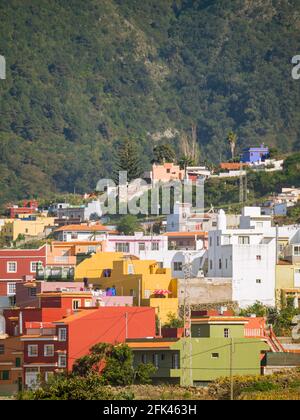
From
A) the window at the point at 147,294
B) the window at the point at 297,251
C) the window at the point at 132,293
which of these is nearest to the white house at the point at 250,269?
the window at the point at 297,251

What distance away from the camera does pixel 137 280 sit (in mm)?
75750

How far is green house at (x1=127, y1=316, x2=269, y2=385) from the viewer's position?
63875 mm

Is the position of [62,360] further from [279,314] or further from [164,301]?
[279,314]

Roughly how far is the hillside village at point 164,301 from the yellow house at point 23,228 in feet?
42.7

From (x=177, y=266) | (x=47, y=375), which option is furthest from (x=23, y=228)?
(x=47, y=375)

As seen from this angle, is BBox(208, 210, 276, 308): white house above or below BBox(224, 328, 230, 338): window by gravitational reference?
above

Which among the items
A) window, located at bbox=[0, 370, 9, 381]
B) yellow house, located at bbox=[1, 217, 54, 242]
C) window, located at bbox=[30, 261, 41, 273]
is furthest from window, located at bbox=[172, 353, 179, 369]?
yellow house, located at bbox=[1, 217, 54, 242]

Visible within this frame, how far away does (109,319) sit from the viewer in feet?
219

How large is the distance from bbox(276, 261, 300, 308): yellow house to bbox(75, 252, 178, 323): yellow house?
13.2 feet

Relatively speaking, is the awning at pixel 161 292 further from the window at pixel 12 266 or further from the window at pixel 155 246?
the window at pixel 155 246

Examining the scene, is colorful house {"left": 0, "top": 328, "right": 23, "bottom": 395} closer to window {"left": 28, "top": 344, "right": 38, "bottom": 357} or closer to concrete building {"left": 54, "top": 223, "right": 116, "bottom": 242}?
window {"left": 28, "top": 344, "right": 38, "bottom": 357}

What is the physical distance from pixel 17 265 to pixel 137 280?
482 inches
